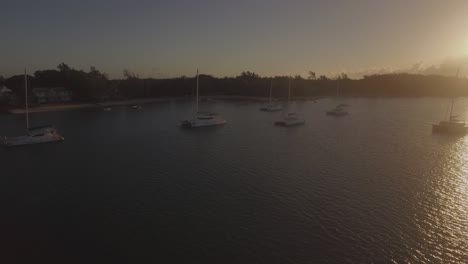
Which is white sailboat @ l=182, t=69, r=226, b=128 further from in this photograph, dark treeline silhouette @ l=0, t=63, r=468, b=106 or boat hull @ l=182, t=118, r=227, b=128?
dark treeline silhouette @ l=0, t=63, r=468, b=106

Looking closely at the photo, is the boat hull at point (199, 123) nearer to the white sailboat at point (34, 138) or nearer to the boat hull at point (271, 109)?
the white sailboat at point (34, 138)

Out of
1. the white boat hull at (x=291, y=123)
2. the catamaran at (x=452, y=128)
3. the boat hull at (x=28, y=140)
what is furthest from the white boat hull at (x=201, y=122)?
the catamaran at (x=452, y=128)

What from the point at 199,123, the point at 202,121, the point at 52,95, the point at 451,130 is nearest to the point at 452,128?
the point at 451,130

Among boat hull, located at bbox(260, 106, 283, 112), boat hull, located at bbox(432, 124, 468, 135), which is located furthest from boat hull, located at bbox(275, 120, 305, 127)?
boat hull, located at bbox(260, 106, 283, 112)

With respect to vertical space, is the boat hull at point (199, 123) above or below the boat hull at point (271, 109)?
below

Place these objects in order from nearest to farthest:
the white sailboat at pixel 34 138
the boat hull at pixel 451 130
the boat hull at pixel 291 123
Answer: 1. the white sailboat at pixel 34 138
2. the boat hull at pixel 451 130
3. the boat hull at pixel 291 123

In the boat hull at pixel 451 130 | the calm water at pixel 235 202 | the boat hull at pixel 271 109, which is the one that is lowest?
the calm water at pixel 235 202

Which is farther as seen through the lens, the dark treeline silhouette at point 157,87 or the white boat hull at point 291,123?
the dark treeline silhouette at point 157,87
